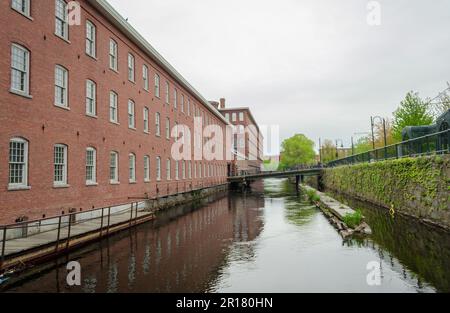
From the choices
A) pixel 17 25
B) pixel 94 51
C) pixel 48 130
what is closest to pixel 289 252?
pixel 48 130

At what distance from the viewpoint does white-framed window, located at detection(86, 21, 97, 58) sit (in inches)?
690

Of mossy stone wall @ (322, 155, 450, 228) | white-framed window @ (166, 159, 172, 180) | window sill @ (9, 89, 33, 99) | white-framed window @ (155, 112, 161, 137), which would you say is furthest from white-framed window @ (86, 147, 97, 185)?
mossy stone wall @ (322, 155, 450, 228)

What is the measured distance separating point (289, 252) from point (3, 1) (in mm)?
13093

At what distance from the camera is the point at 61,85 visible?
596 inches

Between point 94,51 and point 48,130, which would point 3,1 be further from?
point 94,51

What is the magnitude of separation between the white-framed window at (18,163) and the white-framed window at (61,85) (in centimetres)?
292

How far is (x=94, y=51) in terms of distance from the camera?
18.1 m

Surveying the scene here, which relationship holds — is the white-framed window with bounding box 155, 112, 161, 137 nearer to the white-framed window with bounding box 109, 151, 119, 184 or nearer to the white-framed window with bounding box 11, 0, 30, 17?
the white-framed window with bounding box 109, 151, 119, 184

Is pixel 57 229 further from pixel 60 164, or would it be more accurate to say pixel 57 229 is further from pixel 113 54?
pixel 113 54

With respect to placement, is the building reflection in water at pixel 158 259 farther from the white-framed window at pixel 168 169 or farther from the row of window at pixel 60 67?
the white-framed window at pixel 168 169

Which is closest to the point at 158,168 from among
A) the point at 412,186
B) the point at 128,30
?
the point at 128,30

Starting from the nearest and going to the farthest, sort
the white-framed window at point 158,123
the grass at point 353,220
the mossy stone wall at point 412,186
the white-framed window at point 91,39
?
the mossy stone wall at point 412,186, the grass at point 353,220, the white-framed window at point 91,39, the white-framed window at point 158,123

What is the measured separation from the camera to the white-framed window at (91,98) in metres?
17.2

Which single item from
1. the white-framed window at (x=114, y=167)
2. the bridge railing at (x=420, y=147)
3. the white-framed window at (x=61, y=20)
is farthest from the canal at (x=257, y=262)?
the white-framed window at (x=61, y=20)
